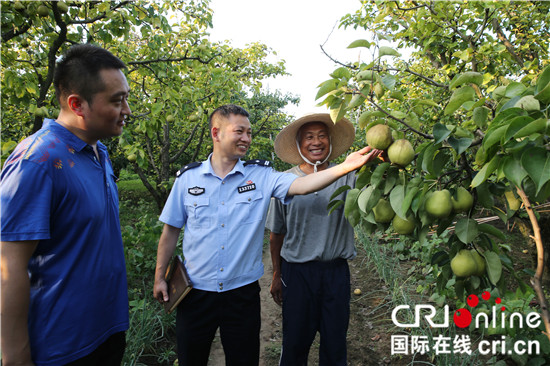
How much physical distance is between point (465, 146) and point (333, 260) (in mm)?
1145

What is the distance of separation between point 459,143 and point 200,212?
129 cm

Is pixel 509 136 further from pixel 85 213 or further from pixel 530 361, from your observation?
pixel 530 361

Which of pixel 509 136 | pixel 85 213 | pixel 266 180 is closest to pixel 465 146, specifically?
pixel 509 136

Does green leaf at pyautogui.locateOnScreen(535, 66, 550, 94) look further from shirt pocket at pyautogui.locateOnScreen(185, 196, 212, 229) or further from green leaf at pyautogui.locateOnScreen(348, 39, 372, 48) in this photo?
shirt pocket at pyautogui.locateOnScreen(185, 196, 212, 229)

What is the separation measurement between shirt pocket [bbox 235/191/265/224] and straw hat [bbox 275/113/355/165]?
489 millimetres

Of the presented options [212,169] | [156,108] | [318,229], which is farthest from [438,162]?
[156,108]

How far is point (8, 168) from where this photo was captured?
3.67 ft

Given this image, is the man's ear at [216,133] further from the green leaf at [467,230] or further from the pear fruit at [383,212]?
the green leaf at [467,230]

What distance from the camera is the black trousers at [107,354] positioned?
4.34 feet

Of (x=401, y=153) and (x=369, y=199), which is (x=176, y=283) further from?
(x=401, y=153)

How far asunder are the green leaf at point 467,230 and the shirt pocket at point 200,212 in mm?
1198

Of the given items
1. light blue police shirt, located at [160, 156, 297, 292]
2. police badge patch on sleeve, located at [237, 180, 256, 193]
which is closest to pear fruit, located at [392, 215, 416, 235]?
light blue police shirt, located at [160, 156, 297, 292]

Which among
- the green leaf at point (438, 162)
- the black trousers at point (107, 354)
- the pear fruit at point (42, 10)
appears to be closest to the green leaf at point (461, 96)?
the green leaf at point (438, 162)

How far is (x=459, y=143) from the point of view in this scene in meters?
1.03
